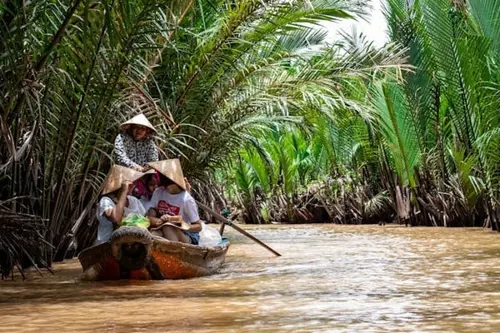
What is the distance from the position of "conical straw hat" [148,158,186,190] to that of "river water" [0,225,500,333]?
2.52ft

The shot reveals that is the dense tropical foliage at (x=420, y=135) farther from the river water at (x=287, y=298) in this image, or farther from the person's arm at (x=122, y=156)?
the person's arm at (x=122, y=156)

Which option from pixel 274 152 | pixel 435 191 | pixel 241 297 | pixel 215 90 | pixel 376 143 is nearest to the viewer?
pixel 241 297

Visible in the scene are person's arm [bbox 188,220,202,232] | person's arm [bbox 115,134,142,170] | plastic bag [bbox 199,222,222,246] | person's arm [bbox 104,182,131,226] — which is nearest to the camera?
person's arm [bbox 104,182,131,226]

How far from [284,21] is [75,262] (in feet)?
12.3

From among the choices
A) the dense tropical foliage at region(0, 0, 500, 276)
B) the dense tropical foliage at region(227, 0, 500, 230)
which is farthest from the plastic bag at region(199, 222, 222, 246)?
the dense tropical foliage at region(227, 0, 500, 230)

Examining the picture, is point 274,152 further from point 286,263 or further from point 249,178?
point 286,263

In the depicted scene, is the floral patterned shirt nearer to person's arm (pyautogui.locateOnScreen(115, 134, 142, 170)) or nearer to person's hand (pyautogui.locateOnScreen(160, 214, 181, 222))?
person's arm (pyautogui.locateOnScreen(115, 134, 142, 170))

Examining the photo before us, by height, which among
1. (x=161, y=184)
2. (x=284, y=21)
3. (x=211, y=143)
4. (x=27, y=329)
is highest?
(x=284, y=21)

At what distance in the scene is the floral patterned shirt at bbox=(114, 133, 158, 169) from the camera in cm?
723

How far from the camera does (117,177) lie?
664 cm

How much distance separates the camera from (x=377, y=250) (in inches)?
356

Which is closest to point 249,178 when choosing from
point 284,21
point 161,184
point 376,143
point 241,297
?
point 376,143

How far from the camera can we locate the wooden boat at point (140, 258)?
6.03m

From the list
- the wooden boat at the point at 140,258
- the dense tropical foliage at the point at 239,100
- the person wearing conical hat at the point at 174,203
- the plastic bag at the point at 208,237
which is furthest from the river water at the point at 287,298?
the dense tropical foliage at the point at 239,100
